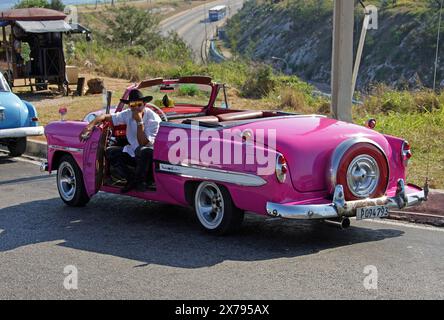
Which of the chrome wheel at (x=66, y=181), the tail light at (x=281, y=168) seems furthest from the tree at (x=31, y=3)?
the tail light at (x=281, y=168)

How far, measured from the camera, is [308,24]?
73938mm

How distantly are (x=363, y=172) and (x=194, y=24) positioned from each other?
95.8 m

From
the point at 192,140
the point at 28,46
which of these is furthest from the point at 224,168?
the point at 28,46

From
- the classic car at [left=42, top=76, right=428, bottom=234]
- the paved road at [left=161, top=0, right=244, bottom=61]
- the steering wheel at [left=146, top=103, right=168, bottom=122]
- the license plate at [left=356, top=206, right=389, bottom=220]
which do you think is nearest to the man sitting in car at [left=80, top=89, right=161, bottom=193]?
the classic car at [left=42, top=76, right=428, bottom=234]

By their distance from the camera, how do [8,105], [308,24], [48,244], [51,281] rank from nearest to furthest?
[51,281]
[48,244]
[8,105]
[308,24]

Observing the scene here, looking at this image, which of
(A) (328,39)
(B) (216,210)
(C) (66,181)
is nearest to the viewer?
(B) (216,210)

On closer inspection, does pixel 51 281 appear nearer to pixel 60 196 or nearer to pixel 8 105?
pixel 60 196

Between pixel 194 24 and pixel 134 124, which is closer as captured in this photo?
pixel 134 124

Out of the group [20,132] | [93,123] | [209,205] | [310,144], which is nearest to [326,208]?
[310,144]

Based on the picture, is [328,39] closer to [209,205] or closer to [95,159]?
[95,159]

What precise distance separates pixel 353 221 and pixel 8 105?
25.7 ft

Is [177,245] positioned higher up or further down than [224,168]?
further down

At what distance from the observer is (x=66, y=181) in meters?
9.21

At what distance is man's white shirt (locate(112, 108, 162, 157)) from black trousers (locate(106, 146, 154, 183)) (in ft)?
0.27
